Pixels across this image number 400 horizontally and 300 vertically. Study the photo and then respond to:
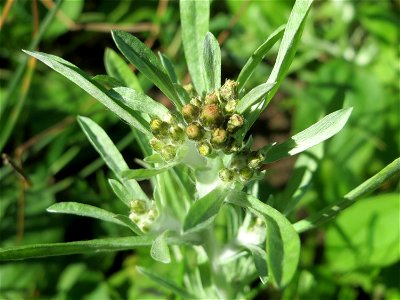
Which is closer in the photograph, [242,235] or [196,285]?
[242,235]

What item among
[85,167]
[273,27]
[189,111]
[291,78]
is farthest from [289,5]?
[189,111]

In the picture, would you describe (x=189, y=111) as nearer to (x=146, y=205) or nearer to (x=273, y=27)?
(x=146, y=205)

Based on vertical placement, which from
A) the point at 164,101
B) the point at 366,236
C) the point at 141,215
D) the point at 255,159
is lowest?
the point at 366,236

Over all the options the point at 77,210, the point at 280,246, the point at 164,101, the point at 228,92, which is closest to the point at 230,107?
the point at 228,92

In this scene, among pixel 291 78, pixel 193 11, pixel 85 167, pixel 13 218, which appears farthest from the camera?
pixel 291 78

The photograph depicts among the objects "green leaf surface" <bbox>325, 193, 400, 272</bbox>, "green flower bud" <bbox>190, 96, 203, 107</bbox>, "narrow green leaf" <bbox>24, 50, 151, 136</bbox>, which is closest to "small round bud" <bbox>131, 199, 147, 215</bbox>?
"narrow green leaf" <bbox>24, 50, 151, 136</bbox>

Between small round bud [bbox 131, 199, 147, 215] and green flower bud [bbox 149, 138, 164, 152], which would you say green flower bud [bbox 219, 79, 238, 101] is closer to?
green flower bud [bbox 149, 138, 164, 152]

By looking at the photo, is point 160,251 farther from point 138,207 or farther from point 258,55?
point 258,55
